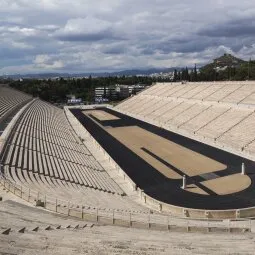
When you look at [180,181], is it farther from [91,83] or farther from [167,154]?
[91,83]

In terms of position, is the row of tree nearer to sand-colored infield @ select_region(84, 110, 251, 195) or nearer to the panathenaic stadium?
the panathenaic stadium

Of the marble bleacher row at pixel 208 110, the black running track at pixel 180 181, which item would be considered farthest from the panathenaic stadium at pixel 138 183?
the marble bleacher row at pixel 208 110

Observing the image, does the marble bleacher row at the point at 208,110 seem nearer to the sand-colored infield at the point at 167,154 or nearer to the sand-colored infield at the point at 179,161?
the sand-colored infield at the point at 167,154

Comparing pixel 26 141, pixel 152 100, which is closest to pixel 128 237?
pixel 26 141

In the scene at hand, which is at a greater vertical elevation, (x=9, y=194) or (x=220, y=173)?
(x=9, y=194)

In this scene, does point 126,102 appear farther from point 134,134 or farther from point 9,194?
point 9,194
